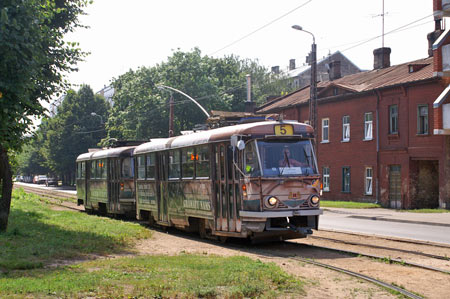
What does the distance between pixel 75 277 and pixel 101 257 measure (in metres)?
3.20

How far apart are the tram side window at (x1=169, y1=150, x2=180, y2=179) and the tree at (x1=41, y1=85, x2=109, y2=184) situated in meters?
60.8

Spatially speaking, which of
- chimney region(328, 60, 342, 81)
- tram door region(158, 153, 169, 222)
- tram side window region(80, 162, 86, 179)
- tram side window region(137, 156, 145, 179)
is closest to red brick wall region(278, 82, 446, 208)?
chimney region(328, 60, 342, 81)

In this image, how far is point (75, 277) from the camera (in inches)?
372

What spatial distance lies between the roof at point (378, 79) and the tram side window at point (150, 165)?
1771 cm

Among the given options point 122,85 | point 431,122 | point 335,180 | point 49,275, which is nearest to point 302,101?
point 335,180

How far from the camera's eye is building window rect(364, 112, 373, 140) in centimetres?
3747

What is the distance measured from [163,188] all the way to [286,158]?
6103 mm

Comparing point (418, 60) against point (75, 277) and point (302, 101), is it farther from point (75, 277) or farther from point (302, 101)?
point (75, 277)

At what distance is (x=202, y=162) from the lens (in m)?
16.0

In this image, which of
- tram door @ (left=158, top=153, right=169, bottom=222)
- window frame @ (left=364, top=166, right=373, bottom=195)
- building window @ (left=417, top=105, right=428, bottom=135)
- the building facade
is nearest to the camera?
tram door @ (left=158, top=153, right=169, bottom=222)

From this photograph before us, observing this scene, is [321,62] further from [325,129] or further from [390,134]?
[390,134]

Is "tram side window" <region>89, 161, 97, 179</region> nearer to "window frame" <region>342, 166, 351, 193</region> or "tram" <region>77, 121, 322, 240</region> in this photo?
"tram" <region>77, 121, 322, 240</region>

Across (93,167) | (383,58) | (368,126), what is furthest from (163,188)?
(383,58)

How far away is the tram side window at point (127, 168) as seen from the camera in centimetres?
2423
